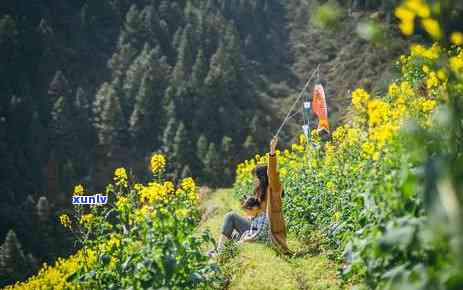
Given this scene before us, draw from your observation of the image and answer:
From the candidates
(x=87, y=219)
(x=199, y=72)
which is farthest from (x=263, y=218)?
(x=199, y=72)

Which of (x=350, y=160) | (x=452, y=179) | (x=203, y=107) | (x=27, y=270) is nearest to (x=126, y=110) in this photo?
(x=203, y=107)

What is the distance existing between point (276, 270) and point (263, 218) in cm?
141

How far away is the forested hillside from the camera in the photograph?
2778cm

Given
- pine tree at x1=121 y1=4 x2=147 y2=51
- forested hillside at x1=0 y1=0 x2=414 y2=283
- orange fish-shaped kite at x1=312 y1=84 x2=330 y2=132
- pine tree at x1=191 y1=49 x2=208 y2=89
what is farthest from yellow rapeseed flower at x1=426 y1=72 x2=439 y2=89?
pine tree at x1=121 y1=4 x2=147 y2=51

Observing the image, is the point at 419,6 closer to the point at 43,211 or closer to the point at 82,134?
the point at 43,211

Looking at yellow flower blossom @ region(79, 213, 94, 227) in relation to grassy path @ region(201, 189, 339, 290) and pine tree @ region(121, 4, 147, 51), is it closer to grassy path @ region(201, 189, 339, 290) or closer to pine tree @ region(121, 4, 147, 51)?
grassy path @ region(201, 189, 339, 290)

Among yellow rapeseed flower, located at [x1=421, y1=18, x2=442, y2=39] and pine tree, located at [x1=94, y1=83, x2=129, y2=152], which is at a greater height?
yellow rapeseed flower, located at [x1=421, y1=18, x2=442, y2=39]

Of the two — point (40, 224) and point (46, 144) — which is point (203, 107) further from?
point (40, 224)

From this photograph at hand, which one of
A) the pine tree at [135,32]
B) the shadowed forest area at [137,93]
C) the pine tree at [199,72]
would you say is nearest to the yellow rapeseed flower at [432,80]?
the shadowed forest area at [137,93]

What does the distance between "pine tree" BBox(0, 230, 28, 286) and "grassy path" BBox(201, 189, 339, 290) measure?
17.4 meters

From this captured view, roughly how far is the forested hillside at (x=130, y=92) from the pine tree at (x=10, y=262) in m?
0.05

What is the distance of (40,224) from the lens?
2494 cm

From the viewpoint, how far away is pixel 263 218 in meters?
6.88

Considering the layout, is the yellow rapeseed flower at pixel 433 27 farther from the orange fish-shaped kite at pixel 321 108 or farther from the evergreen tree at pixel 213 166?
the evergreen tree at pixel 213 166
